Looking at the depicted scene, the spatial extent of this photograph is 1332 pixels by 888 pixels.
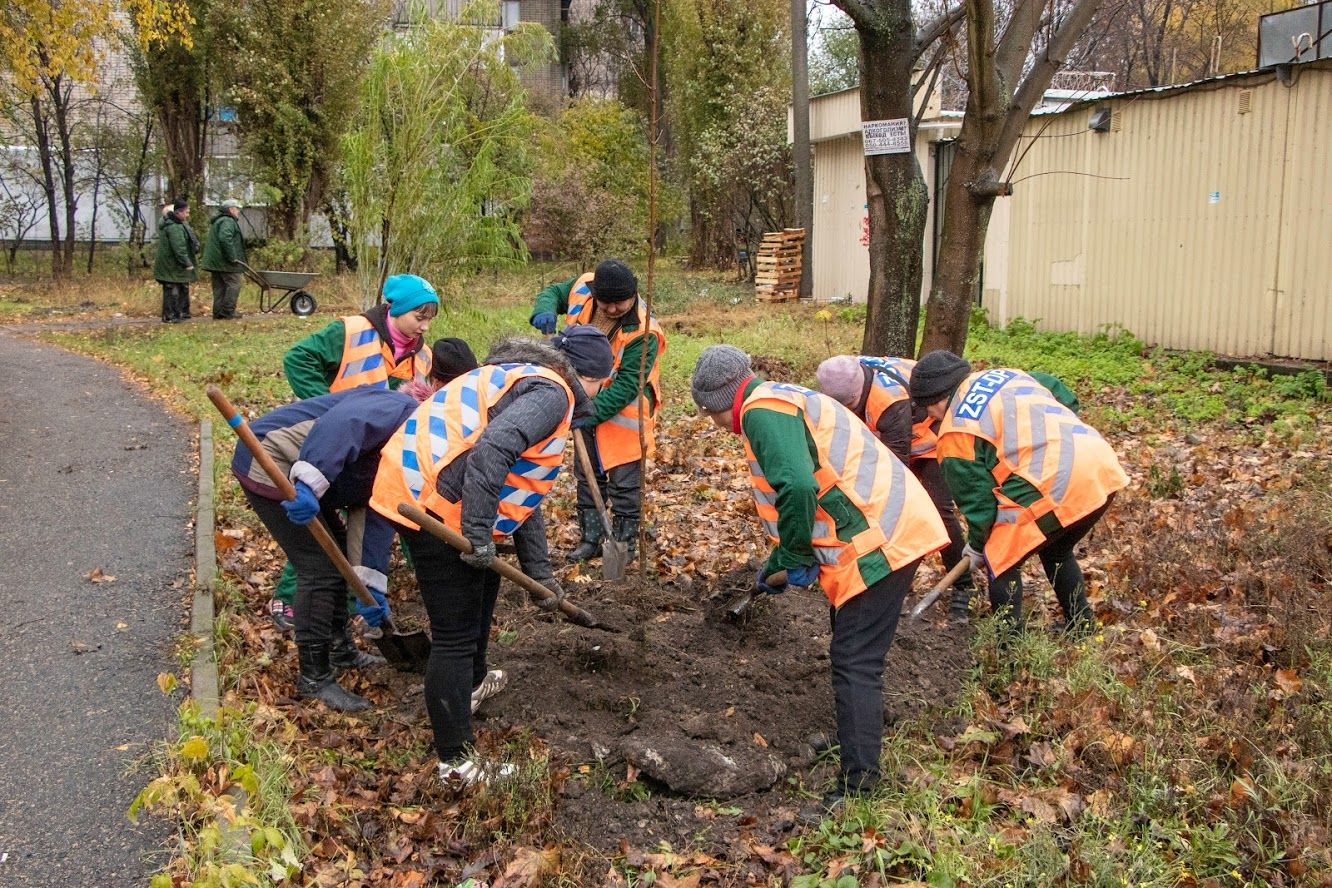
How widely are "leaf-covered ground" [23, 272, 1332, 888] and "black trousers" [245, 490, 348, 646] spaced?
1.11ft

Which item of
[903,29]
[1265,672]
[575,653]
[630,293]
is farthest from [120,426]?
[1265,672]

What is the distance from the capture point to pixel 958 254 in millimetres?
6949

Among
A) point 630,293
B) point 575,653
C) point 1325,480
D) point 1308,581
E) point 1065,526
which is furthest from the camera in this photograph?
point 1325,480

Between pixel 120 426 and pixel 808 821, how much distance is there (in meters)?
7.89

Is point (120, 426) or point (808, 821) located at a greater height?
point (120, 426)

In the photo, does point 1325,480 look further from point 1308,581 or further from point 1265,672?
point 1265,672

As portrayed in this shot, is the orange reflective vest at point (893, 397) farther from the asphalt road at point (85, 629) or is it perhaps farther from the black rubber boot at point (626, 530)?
the asphalt road at point (85, 629)

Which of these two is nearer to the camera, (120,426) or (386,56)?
(120,426)

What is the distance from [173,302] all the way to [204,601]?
41.5ft

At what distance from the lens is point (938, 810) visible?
3.59 meters

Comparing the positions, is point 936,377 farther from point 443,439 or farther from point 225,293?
point 225,293

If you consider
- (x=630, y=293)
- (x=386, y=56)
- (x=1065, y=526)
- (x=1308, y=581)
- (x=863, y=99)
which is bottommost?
(x=1308, y=581)

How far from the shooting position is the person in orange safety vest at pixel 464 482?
12.0 feet

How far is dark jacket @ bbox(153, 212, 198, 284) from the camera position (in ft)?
52.5
